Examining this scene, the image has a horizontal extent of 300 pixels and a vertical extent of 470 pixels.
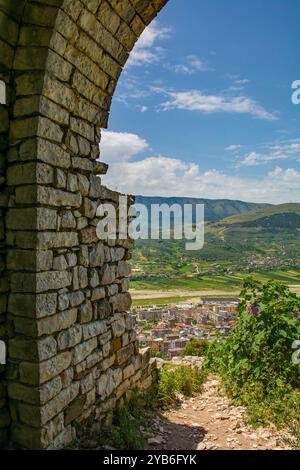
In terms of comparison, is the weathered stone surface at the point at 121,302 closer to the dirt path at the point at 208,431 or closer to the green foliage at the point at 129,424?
the green foliage at the point at 129,424

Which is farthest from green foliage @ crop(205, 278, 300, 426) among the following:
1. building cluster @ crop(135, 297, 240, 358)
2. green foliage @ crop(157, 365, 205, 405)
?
building cluster @ crop(135, 297, 240, 358)

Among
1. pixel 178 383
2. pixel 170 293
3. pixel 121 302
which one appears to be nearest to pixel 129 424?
pixel 121 302

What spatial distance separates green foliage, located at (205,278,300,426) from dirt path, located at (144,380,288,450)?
24 cm

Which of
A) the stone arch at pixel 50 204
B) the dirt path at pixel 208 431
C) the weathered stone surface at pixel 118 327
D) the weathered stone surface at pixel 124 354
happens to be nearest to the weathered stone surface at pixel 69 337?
the stone arch at pixel 50 204

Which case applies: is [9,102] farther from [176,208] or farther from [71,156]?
[176,208]

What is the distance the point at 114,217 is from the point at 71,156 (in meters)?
1.03

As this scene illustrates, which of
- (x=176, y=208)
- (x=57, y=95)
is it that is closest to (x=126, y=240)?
(x=176, y=208)

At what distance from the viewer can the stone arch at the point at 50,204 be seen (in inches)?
110

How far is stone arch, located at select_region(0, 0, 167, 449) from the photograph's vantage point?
2.79 meters

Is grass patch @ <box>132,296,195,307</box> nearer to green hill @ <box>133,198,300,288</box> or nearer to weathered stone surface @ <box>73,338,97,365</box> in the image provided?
green hill @ <box>133,198,300,288</box>

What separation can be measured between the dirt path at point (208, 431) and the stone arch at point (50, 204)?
0.85 meters

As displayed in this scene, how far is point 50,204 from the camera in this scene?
2.93 m

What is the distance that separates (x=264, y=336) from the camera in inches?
195

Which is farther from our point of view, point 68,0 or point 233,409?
point 233,409
